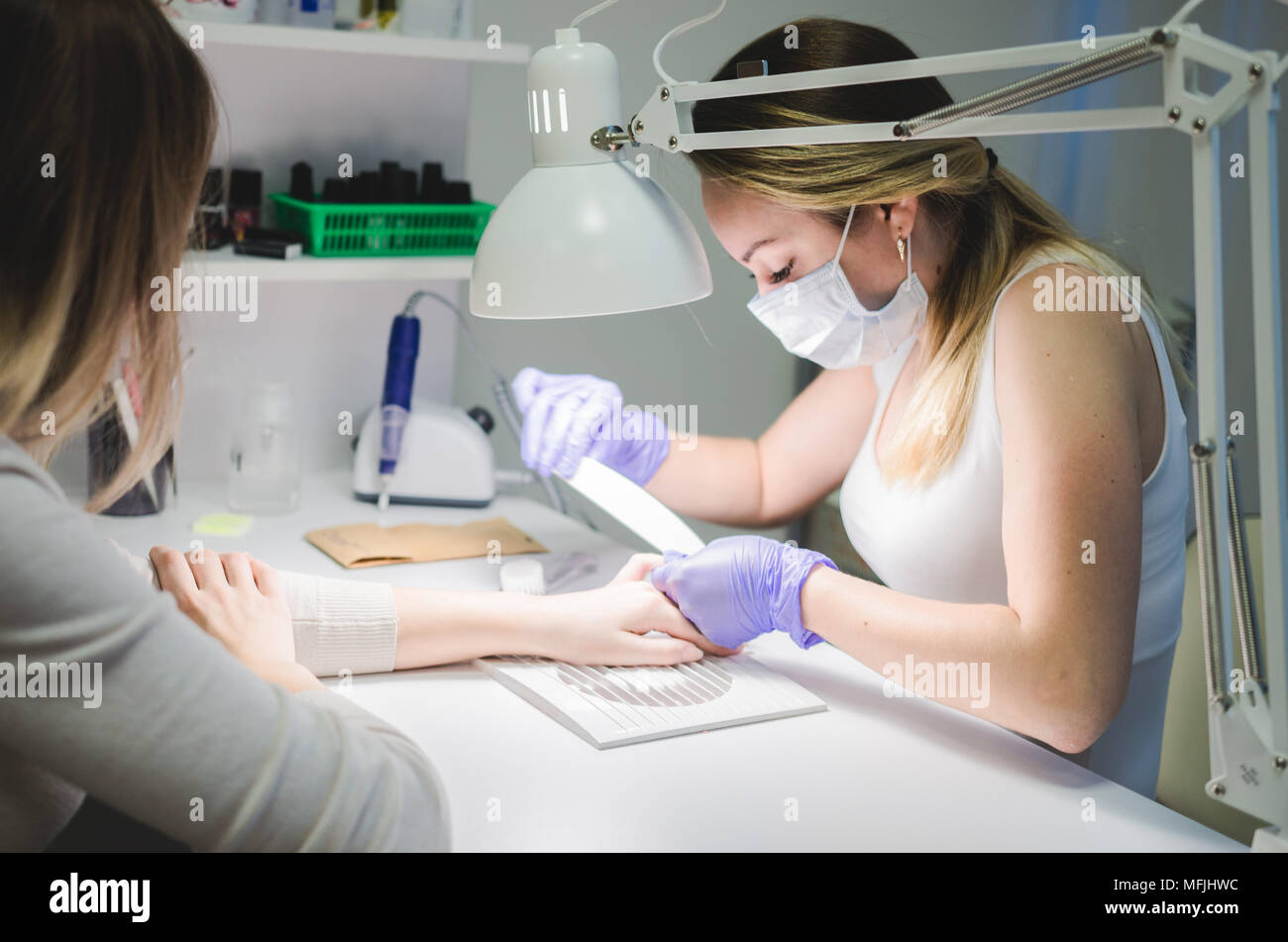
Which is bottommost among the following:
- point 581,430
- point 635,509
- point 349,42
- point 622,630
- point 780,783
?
point 780,783

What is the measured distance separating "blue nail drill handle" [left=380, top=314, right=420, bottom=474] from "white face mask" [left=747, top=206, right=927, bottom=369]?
69 centimetres

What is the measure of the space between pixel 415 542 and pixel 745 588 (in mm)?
586

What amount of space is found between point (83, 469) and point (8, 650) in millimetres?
1270

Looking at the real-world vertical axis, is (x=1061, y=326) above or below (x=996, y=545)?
above

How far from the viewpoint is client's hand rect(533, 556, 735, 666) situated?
1216mm

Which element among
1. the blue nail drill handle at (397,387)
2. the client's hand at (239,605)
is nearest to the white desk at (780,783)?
the client's hand at (239,605)

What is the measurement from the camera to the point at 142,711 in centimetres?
66

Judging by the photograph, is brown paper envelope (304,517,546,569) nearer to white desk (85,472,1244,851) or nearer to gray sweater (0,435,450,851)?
white desk (85,472,1244,851)

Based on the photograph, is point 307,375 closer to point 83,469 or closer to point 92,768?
point 83,469

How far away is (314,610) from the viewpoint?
1168mm

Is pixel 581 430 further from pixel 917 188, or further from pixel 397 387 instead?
pixel 917 188

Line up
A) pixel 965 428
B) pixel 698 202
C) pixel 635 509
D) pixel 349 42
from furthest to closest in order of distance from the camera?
1. pixel 698 202
2. pixel 349 42
3. pixel 635 509
4. pixel 965 428

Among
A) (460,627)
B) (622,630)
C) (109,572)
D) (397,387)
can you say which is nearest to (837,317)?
(622,630)

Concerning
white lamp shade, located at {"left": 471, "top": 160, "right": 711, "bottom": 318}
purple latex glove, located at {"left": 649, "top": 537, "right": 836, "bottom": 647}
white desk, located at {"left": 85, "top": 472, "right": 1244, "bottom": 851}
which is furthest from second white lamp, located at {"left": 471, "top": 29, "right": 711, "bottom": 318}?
white desk, located at {"left": 85, "top": 472, "right": 1244, "bottom": 851}
